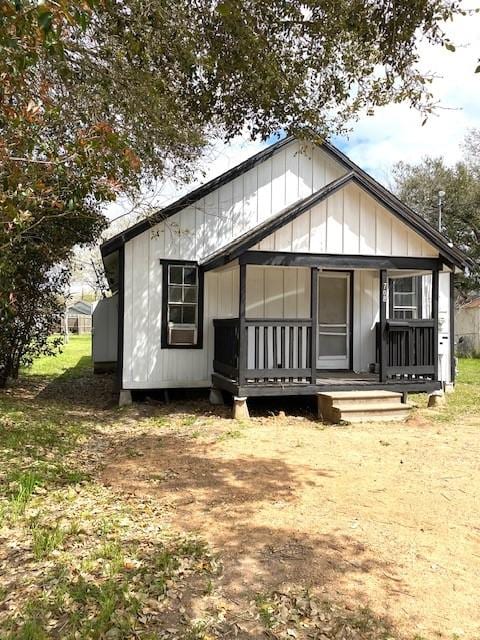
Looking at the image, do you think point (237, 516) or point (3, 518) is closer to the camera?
point (3, 518)

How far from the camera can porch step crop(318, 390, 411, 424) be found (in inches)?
336

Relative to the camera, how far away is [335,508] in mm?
4559

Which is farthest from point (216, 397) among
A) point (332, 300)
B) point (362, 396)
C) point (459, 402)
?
point (459, 402)

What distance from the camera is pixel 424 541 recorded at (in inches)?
154

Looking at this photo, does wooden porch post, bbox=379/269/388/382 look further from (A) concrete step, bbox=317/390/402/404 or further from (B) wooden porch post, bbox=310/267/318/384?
(B) wooden porch post, bbox=310/267/318/384

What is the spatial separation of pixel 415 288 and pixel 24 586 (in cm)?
1065

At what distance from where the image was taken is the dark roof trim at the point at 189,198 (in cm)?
970

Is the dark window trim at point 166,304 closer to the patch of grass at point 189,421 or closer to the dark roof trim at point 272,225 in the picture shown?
the dark roof trim at point 272,225

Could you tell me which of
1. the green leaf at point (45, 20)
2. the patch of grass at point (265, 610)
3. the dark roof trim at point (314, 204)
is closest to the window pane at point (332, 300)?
the dark roof trim at point (314, 204)

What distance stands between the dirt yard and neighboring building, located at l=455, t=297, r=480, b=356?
18380mm

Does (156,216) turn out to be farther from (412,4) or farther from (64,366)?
(64,366)

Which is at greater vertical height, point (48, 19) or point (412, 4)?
point (412, 4)

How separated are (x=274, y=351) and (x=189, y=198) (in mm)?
3609

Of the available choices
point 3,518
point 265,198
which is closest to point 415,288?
point 265,198
